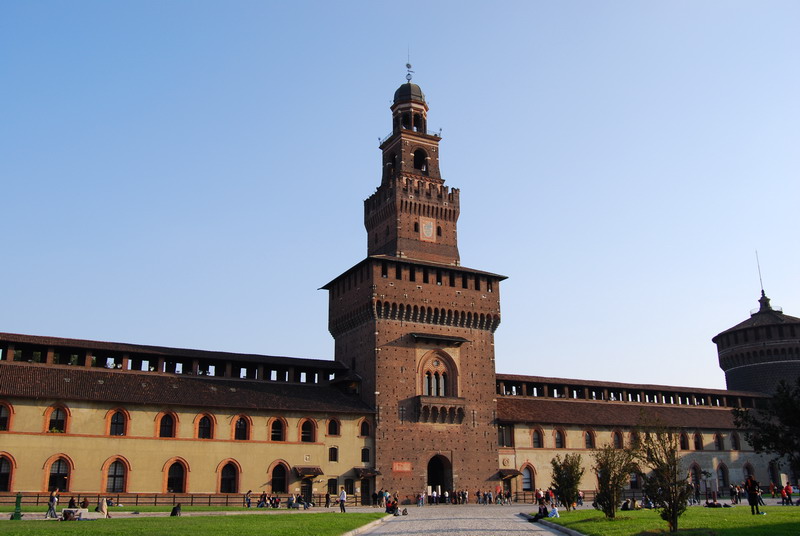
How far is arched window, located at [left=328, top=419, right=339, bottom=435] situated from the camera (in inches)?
2188

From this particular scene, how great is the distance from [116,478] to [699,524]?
113 feet

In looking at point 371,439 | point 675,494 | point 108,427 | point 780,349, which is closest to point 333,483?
point 371,439

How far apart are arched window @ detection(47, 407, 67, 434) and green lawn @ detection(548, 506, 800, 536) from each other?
30.2 metres

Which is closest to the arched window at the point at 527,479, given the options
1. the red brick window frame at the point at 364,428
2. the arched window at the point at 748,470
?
the red brick window frame at the point at 364,428

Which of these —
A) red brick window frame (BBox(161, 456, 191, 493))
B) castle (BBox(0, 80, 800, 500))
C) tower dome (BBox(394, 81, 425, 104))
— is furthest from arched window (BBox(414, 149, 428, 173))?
red brick window frame (BBox(161, 456, 191, 493))

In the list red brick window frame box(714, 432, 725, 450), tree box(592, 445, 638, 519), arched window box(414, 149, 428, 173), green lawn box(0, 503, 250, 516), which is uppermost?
arched window box(414, 149, 428, 173)

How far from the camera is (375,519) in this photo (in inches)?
1474

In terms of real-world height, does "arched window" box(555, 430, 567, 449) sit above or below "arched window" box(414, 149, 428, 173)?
below

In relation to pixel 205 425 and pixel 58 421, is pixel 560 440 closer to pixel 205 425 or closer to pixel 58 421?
pixel 205 425

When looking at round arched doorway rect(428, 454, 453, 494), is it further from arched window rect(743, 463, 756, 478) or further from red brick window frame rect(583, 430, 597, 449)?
arched window rect(743, 463, 756, 478)

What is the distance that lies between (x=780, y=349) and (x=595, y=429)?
30872 millimetres

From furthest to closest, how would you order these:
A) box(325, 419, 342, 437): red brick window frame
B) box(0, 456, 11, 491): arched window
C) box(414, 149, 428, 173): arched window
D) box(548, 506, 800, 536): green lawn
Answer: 1. box(414, 149, 428, 173): arched window
2. box(325, 419, 342, 437): red brick window frame
3. box(0, 456, 11, 491): arched window
4. box(548, 506, 800, 536): green lawn

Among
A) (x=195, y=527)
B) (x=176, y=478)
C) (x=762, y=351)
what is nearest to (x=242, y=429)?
(x=176, y=478)

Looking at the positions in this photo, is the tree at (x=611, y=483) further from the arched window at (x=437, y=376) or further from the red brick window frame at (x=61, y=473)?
the red brick window frame at (x=61, y=473)
